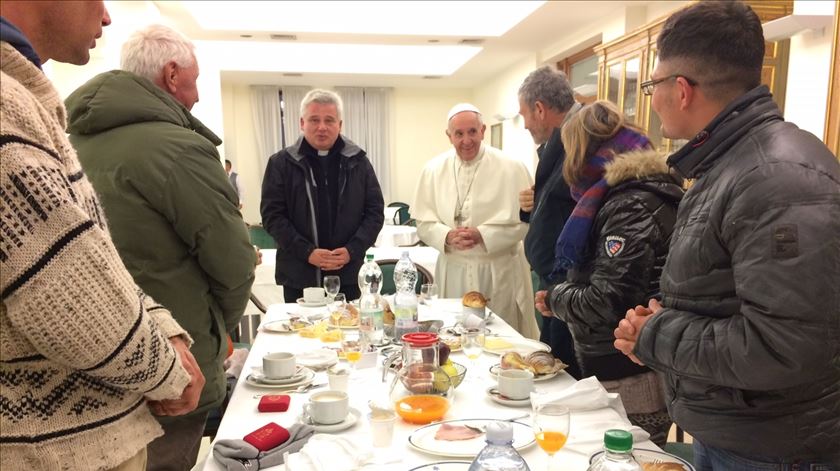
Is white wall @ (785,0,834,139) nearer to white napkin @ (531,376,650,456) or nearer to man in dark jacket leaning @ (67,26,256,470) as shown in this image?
white napkin @ (531,376,650,456)

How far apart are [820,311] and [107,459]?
1288 millimetres

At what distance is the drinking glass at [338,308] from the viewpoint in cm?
245

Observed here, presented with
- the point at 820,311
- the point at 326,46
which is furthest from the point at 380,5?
the point at 820,311

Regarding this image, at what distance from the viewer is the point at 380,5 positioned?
18.8ft

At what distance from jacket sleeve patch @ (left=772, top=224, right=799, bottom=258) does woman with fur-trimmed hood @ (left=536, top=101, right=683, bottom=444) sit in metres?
0.58

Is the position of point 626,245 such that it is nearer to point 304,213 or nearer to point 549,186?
point 549,186

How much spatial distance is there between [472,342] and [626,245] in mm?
753

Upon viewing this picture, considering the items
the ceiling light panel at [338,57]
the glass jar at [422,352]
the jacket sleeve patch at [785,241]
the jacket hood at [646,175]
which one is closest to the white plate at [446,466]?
the glass jar at [422,352]

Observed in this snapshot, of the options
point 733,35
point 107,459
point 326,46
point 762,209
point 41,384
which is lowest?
point 107,459

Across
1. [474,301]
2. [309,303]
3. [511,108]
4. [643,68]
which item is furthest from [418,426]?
[511,108]

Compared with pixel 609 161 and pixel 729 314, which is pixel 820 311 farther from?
pixel 609 161

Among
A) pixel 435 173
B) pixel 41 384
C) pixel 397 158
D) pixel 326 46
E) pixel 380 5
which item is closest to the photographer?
pixel 41 384

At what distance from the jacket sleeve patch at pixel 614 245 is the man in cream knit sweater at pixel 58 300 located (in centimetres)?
124

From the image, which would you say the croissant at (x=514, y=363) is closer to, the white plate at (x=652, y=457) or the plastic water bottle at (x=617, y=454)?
the white plate at (x=652, y=457)
